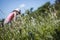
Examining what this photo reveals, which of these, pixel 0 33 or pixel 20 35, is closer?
pixel 20 35

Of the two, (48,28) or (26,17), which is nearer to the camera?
(48,28)

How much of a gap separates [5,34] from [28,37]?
3.82ft

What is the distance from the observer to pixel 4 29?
18.2 feet

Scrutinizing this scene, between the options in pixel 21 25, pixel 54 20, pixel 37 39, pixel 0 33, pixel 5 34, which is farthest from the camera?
pixel 0 33

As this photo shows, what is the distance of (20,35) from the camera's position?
4520 millimetres

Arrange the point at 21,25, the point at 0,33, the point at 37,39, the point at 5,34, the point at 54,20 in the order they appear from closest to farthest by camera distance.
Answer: the point at 37,39 → the point at 54,20 → the point at 21,25 → the point at 5,34 → the point at 0,33

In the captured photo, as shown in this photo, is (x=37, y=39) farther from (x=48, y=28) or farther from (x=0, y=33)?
(x=0, y=33)

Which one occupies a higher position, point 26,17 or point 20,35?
point 26,17

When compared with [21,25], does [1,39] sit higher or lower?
lower

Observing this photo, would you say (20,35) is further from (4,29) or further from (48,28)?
(4,29)

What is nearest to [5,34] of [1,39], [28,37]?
[1,39]

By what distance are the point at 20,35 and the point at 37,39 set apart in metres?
0.51

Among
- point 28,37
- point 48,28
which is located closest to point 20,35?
point 28,37

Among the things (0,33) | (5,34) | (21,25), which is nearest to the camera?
(21,25)
